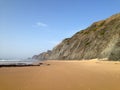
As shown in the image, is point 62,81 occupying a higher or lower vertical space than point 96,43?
lower

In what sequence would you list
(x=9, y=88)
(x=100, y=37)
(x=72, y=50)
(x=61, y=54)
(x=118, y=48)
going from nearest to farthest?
(x=9, y=88), (x=118, y=48), (x=100, y=37), (x=72, y=50), (x=61, y=54)

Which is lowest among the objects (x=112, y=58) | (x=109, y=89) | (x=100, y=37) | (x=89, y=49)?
(x=109, y=89)

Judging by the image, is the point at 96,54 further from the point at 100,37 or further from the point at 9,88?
the point at 9,88

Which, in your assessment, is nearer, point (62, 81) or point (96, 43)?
point (62, 81)

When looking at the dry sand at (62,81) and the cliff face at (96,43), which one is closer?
the dry sand at (62,81)

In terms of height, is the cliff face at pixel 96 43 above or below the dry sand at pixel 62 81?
above

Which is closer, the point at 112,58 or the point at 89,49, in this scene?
the point at 112,58

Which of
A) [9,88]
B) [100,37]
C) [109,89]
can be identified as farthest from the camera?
[100,37]

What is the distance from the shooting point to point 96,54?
52094 mm

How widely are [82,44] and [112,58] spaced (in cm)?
2934

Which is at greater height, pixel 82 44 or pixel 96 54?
pixel 82 44

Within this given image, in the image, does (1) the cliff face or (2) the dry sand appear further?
(1) the cliff face

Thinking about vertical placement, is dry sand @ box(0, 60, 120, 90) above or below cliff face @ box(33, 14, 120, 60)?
below

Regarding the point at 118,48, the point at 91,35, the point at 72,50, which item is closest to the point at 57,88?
the point at 118,48
